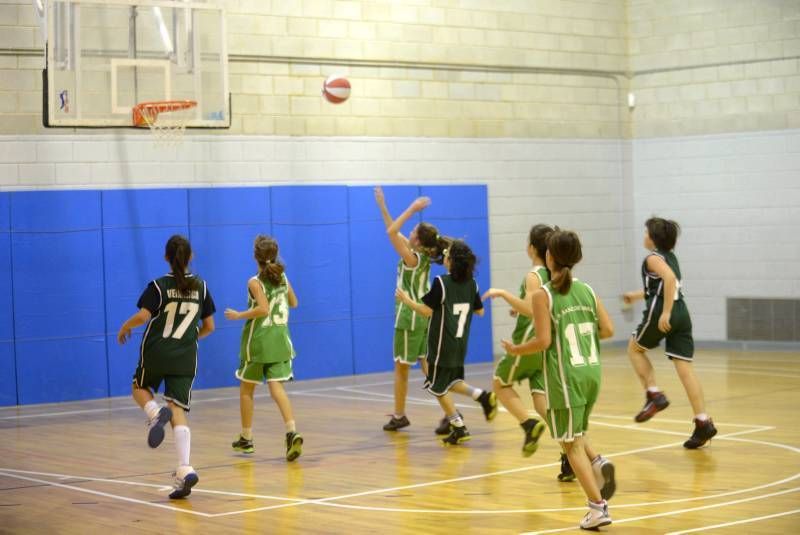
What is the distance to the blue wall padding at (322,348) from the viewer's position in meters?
14.6

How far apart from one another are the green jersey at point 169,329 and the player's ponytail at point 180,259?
27mm

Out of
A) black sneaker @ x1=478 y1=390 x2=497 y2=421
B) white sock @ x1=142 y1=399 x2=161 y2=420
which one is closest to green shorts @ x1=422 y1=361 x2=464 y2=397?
black sneaker @ x1=478 y1=390 x2=497 y2=421

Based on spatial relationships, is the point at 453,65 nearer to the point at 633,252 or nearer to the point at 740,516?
the point at 633,252

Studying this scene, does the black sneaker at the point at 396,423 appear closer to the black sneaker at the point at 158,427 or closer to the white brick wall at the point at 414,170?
the black sneaker at the point at 158,427

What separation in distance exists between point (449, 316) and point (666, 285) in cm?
157

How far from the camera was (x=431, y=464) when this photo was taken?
8.81 metres

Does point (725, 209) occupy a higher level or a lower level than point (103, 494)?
higher

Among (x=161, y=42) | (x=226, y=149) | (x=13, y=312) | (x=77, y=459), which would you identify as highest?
(x=161, y=42)

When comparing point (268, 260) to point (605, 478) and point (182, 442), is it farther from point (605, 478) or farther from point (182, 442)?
point (605, 478)

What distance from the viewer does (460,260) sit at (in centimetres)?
898

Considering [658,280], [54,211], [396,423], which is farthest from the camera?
[54,211]

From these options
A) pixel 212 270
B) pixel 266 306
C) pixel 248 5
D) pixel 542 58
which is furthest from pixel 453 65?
pixel 266 306

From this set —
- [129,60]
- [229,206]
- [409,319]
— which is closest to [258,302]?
[409,319]

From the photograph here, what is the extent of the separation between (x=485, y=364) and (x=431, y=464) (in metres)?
7.18
